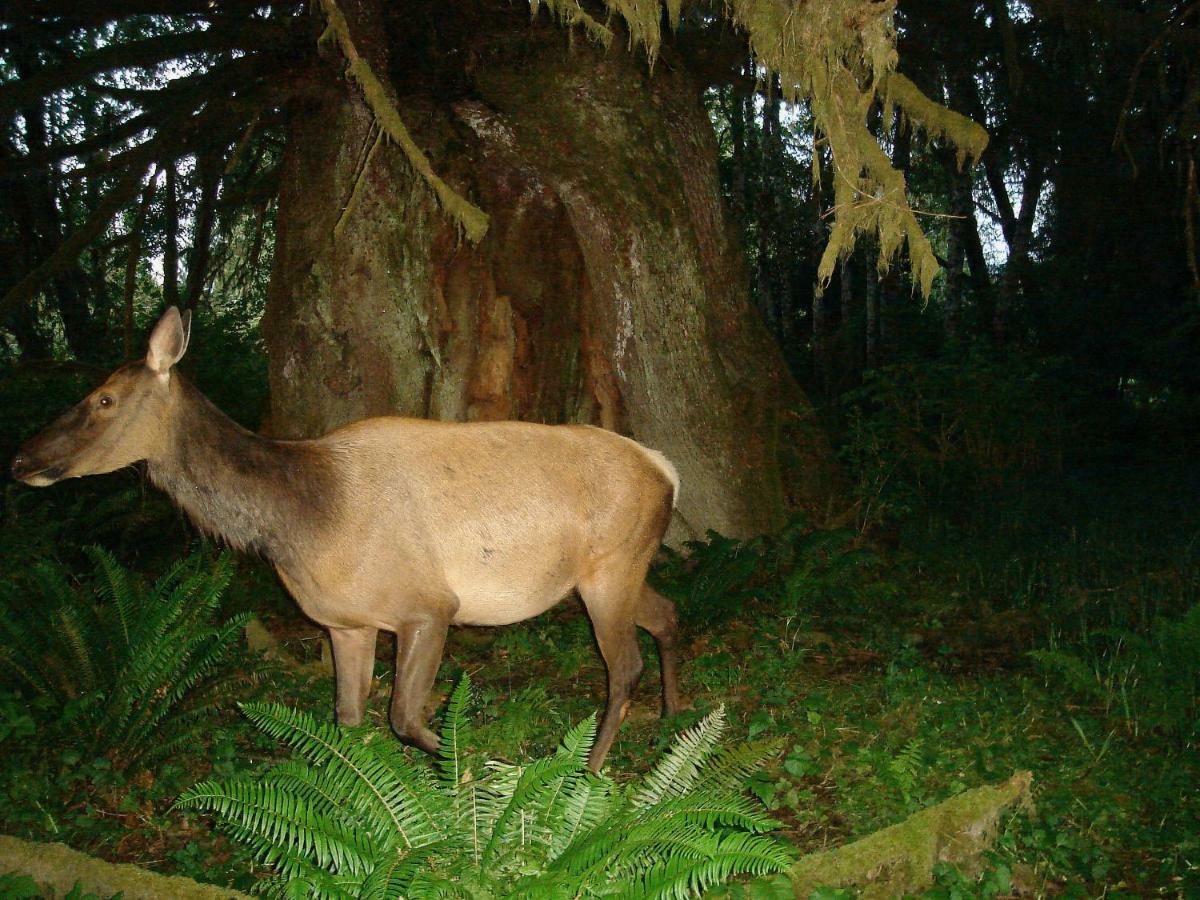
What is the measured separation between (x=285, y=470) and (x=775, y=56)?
140 inches

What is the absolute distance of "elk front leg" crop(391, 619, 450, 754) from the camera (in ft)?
16.3

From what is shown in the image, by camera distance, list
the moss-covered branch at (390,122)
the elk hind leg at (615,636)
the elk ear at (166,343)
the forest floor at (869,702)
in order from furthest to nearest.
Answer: the moss-covered branch at (390,122), the elk hind leg at (615,636), the elk ear at (166,343), the forest floor at (869,702)

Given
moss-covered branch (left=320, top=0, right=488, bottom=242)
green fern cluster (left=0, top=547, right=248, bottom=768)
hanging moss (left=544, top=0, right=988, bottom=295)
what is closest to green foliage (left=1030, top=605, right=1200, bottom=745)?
hanging moss (left=544, top=0, right=988, bottom=295)

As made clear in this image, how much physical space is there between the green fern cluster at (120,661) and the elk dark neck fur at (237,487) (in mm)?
773

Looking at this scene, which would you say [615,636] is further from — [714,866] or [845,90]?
[845,90]

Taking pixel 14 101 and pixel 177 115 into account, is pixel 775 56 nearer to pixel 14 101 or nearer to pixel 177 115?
pixel 177 115

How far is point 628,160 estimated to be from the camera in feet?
27.8

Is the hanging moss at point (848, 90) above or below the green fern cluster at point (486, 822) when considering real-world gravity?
above

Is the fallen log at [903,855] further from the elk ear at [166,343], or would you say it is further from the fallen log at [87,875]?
the elk ear at [166,343]

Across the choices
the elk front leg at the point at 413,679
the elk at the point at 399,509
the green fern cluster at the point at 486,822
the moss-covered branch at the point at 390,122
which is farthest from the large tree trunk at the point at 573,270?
the green fern cluster at the point at 486,822

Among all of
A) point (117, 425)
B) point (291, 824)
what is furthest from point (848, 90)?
point (291, 824)

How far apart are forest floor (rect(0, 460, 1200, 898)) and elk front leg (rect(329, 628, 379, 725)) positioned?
1.97ft

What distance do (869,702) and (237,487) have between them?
12.8 ft

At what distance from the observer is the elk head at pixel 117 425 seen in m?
4.87
